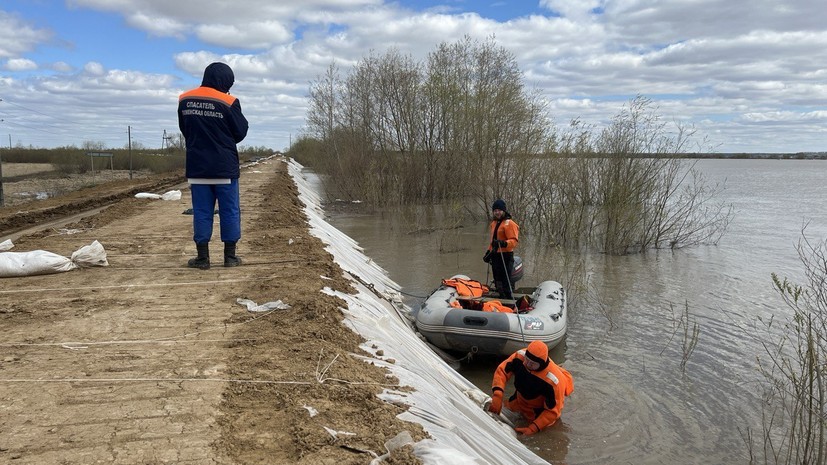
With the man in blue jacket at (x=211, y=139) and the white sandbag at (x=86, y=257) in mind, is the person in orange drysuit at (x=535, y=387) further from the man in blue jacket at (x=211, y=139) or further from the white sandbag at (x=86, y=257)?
the white sandbag at (x=86, y=257)

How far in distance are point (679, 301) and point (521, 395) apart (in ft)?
19.4

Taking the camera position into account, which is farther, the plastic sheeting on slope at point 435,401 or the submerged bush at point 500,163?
the submerged bush at point 500,163

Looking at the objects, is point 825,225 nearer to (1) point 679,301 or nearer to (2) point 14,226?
(1) point 679,301

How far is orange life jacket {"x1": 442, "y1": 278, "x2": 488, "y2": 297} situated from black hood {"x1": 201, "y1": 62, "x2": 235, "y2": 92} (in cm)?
408

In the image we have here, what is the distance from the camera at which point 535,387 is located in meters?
5.38

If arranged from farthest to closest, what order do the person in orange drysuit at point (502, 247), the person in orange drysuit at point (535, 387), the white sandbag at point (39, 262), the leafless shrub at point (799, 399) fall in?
the person in orange drysuit at point (502, 247), the white sandbag at point (39, 262), the person in orange drysuit at point (535, 387), the leafless shrub at point (799, 399)

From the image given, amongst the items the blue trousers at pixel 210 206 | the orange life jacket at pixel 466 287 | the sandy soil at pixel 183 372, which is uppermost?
the blue trousers at pixel 210 206

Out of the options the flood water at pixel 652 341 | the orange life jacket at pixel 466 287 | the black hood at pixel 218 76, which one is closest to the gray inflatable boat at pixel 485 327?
the flood water at pixel 652 341

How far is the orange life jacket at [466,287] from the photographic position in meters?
8.05

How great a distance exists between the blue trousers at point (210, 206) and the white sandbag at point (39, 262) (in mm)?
1353

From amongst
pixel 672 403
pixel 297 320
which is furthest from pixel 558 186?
pixel 297 320

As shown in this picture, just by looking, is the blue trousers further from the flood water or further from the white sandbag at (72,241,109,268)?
the flood water

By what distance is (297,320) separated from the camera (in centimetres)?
465

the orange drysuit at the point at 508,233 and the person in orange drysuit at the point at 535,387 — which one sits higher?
the orange drysuit at the point at 508,233
